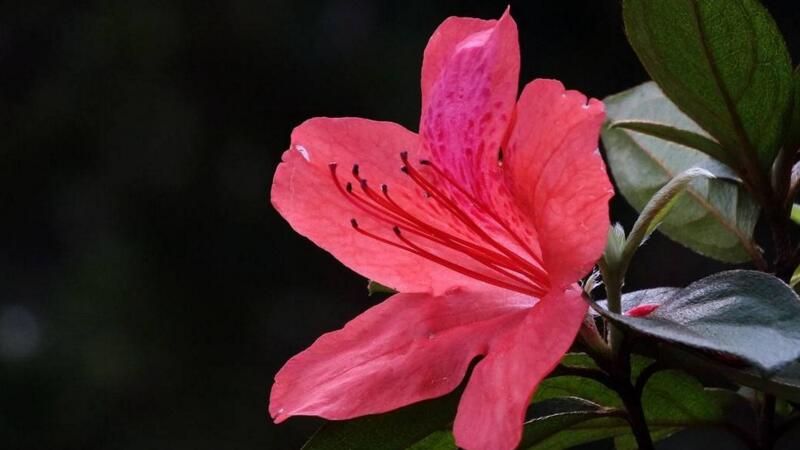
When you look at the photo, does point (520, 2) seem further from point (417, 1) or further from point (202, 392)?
point (202, 392)

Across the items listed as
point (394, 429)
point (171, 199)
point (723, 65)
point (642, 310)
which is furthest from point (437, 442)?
point (171, 199)

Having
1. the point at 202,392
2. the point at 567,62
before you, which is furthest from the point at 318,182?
the point at 202,392

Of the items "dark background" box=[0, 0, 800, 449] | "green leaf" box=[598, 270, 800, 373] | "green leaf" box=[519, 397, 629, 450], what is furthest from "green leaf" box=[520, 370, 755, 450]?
"dark background" box=[0, 0, 800, 449]

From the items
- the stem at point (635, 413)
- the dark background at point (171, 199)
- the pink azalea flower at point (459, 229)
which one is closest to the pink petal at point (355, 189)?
the pink azalea flower at point (459, 229)

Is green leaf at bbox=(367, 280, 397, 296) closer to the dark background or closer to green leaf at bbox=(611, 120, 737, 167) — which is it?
green leaf at bbox=(611, 120, 737, 167)

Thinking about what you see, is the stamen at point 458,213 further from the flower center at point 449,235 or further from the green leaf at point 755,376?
the green leaf at point 755,376

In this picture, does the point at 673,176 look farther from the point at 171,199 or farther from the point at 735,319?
the point at 171,199
